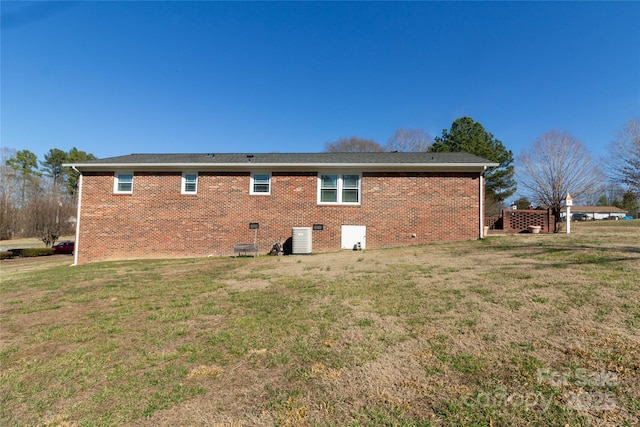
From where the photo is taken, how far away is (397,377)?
2670 mm

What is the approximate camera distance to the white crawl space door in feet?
41.0

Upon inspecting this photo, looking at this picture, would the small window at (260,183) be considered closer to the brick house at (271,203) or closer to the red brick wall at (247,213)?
the brick house at (271,203)

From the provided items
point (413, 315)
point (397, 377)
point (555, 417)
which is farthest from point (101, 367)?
point (555, 417)

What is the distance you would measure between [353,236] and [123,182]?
435 inches

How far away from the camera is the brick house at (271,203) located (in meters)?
12.3

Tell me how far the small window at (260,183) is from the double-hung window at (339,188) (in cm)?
238

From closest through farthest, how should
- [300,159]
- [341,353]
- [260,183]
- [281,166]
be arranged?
[341,353] < [281,166] < [260,183] < [300,159]

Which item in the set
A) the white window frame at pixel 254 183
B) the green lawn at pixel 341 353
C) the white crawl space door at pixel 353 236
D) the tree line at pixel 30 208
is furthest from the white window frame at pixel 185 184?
the tree line at pixel 30 208

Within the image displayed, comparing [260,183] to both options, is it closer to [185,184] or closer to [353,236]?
[185,184]

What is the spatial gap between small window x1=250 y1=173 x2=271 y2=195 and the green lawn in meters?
7.44

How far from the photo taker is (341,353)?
10.5 ft

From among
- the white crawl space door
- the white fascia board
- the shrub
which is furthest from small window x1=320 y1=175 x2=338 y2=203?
the shrub

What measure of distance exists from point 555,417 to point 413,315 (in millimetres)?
2085

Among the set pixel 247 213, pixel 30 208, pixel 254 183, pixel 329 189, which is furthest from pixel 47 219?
pixel 329 189
